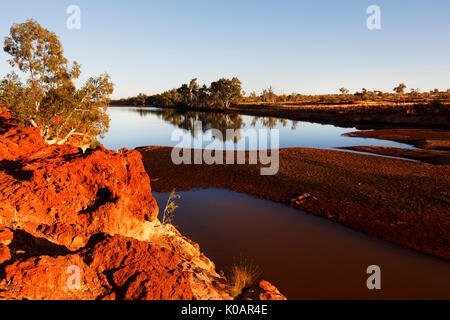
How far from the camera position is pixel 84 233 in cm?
574

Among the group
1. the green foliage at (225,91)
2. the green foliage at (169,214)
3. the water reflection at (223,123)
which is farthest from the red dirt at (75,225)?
the green foliage at (225,91)

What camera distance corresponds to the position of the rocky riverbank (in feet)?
12.7

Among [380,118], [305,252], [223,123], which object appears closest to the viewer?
[305,252]

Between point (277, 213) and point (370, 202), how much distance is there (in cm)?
506

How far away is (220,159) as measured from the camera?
22422 mm

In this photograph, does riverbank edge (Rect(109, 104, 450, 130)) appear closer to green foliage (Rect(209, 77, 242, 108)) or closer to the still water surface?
green foliage (Rect(209, 77, 242, 108))

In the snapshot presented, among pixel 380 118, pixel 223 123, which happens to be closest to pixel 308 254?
pixel 223 123

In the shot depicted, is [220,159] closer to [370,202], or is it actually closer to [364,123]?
[370,202]

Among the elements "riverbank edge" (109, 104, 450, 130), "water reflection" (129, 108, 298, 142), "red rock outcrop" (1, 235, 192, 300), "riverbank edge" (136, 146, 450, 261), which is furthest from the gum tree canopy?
"riverbank edge" (109, 104, 450, 130)

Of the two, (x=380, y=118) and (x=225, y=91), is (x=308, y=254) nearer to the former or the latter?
(x=380, y=118)

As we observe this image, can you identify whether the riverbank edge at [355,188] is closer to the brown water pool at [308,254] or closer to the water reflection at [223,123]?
the brown water pool at [308,254]

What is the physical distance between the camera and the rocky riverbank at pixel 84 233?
386cm
